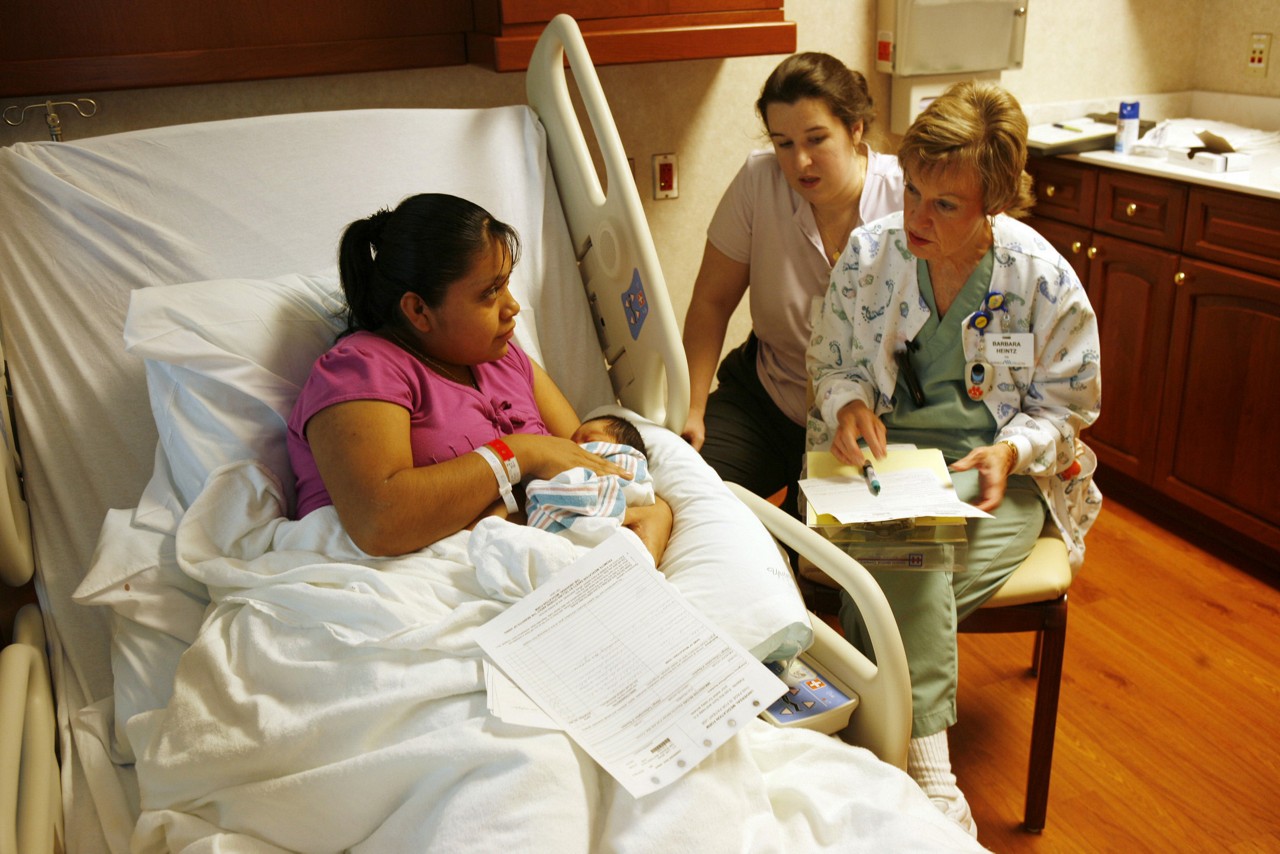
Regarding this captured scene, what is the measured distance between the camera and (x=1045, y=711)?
1.70 metres

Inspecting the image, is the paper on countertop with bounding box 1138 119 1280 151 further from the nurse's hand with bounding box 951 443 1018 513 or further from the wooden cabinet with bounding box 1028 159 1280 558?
the nurse's hand with bounding box 951 443 1018 513

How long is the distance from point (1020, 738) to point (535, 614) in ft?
3.90

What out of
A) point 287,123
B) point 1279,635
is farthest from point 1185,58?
point 287,123

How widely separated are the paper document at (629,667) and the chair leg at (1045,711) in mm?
656

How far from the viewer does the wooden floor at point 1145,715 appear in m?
1.82

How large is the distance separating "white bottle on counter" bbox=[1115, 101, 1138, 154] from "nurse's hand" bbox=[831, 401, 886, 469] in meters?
1.39

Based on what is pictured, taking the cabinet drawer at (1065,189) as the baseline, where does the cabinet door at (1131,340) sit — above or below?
below

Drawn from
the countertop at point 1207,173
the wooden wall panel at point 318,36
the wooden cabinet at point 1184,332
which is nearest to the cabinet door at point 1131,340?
the wooden cabinet at point 1184,332

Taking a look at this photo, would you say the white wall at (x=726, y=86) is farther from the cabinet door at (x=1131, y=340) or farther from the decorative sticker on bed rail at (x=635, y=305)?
the decorative sticker on bed rail at (x=635, y=305)

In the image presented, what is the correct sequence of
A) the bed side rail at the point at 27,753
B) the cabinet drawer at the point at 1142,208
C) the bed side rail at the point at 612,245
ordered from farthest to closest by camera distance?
1. the cabinet drawer at the point at 1142,208
2. the bed side rail at the point at 612,245
3. the bed side rail at the point at 27,753

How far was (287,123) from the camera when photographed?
71.8 inches

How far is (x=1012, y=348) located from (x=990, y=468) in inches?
8.2

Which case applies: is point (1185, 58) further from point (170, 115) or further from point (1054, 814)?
point (170, 115)

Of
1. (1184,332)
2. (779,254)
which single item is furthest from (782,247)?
(1184,332)
